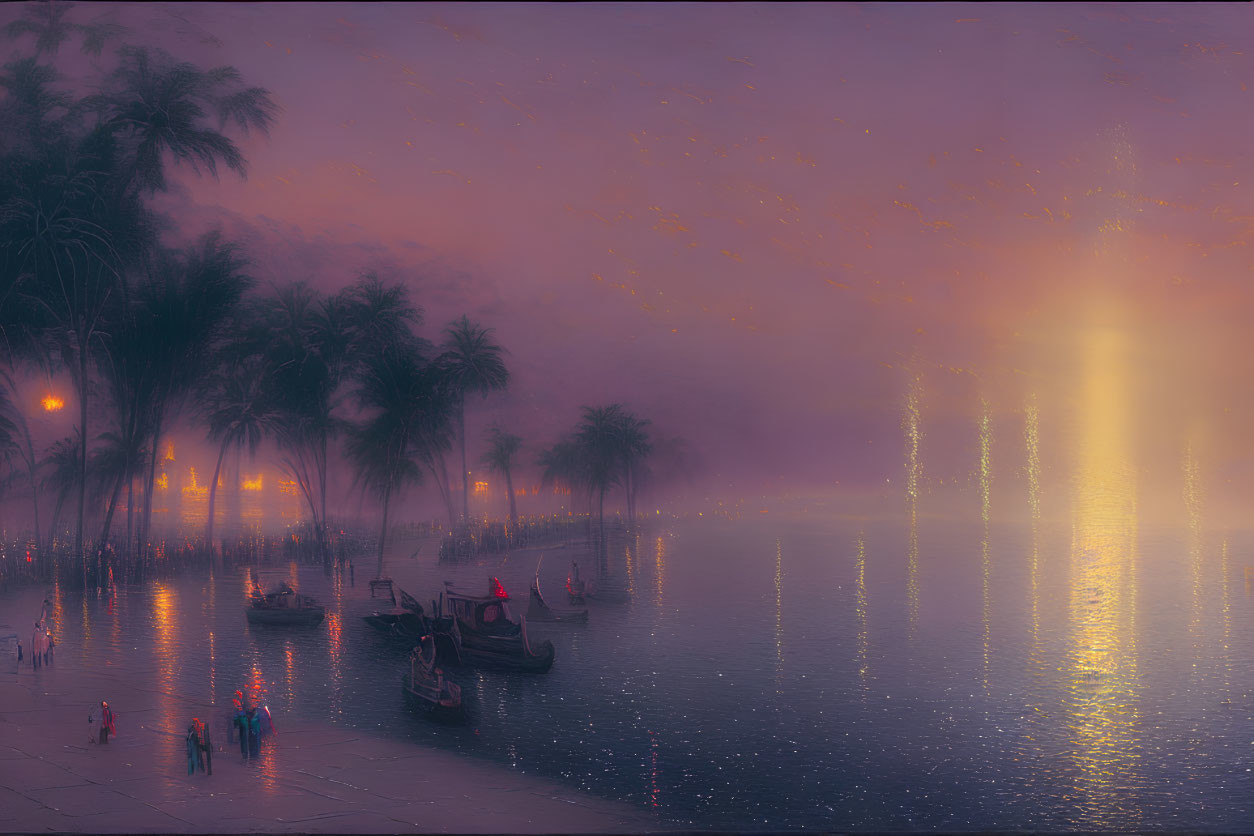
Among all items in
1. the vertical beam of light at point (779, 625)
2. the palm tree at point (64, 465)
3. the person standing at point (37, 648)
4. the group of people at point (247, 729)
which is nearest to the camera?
the group of people at point (247, 729)

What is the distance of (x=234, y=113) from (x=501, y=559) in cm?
4627

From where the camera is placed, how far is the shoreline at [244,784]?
58.6ft

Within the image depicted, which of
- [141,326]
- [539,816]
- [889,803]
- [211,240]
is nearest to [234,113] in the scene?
[211,240]

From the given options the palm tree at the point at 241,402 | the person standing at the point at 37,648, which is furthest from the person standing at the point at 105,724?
the palm tree at the point at 241,402

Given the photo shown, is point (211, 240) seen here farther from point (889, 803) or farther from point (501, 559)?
point (889, 803)

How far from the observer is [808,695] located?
1438 inches

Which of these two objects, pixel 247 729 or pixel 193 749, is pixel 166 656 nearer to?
pixel 247 729

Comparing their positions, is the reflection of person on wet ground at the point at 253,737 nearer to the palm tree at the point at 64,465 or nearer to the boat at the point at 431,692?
the boat at the point at 431,692

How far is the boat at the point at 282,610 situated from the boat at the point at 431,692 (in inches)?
531

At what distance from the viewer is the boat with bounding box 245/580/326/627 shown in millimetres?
41625

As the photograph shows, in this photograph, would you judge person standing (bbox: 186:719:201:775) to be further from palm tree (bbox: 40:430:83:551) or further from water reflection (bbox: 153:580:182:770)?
palm tree (bbox: 40:430:83:551)

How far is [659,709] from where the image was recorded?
33.0 meters

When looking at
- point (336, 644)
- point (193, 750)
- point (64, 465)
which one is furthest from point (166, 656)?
point (64, 465)

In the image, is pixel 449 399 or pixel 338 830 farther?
pixel 449 399
